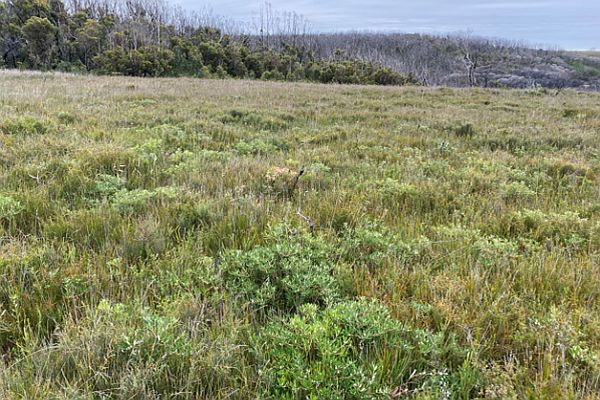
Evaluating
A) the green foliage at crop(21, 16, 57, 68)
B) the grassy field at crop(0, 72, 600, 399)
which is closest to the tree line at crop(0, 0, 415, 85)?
the green foliage at crop(21, 16, 57, 68)

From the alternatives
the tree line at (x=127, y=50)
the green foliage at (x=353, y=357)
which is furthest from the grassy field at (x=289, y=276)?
the tree line at (x=127, y=50)

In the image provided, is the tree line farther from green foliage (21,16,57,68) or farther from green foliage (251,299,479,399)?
green foliage (251,299,479,399)

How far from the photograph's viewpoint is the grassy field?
208 centimetres

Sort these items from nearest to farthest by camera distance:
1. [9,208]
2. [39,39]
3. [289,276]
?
1. [289,276]
2. [9,208]
3. [39,39]

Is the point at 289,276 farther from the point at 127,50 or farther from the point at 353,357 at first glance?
the point at 127,50

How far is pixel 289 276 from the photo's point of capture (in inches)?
118

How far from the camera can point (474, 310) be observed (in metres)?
2.62

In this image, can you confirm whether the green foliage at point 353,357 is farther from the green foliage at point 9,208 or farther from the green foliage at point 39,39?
the green foliage at point 39,39

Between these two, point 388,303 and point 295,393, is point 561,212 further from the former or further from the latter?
point 295,393

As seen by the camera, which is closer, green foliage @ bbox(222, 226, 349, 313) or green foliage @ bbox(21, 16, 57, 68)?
green foliage @ bbox(222, 226, 349, 313)

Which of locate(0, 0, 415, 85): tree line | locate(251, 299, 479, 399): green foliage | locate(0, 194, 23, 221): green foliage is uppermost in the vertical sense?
locate(0, 0, 415, 85): tree line

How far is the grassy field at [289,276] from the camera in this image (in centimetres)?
208

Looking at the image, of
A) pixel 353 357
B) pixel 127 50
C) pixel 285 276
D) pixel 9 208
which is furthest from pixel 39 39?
pixel 353 357

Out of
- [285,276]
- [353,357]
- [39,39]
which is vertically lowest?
[353,357]
